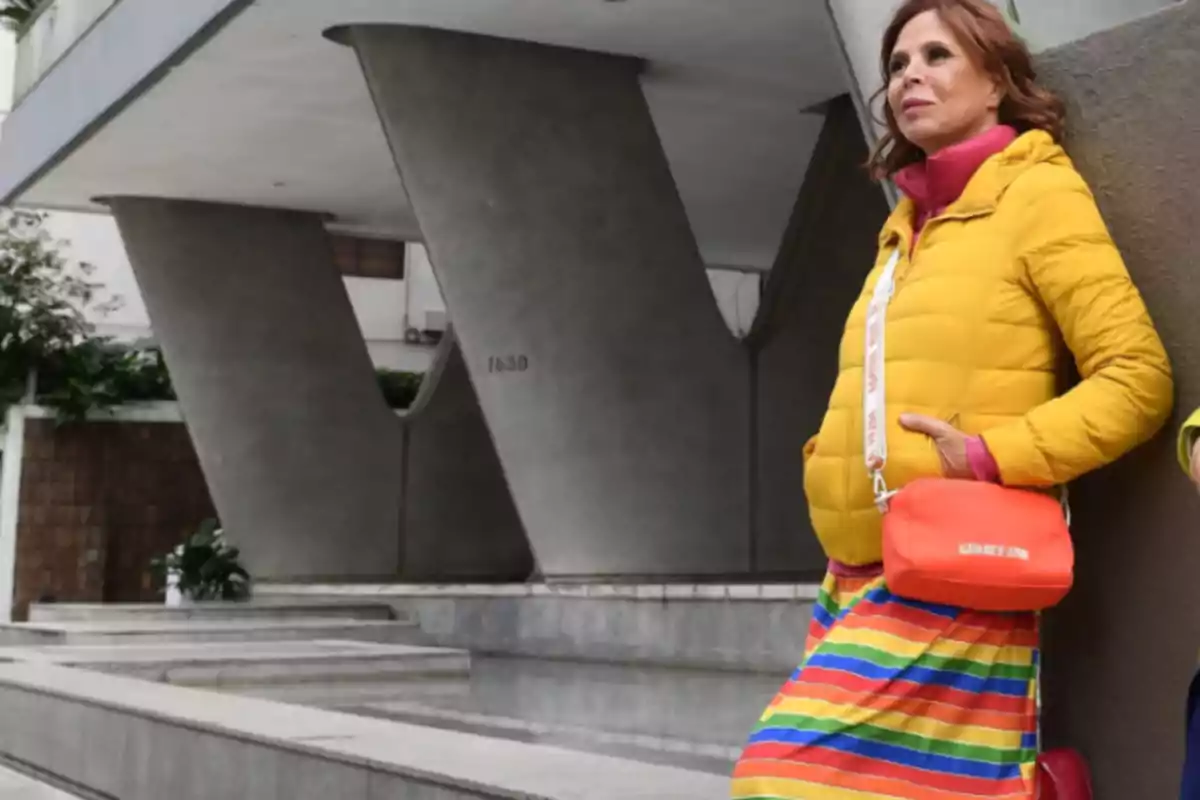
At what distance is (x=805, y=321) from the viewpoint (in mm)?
12914

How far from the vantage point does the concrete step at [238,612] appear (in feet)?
41.9

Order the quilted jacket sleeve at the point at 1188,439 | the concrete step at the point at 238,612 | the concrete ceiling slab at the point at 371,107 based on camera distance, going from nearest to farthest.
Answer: the quilted jacket sleeve at the point at 1188,439, the concrete ceiling slab at the point at 371,107, the concrete step at the point at 238,612

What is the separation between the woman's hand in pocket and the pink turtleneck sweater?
232 millimetres

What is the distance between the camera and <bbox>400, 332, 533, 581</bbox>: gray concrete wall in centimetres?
1585

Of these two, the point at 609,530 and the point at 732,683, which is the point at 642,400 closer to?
the point at 609,530

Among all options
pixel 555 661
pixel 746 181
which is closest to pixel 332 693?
pixel 555 661

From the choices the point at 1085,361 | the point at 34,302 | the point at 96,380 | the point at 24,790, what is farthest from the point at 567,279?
the point at 34,302

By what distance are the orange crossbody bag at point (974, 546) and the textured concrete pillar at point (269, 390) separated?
13.6 m

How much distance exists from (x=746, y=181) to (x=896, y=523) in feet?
45.1

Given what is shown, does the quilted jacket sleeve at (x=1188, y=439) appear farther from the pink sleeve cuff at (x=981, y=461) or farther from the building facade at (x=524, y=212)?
the building facade at (x=524, y=212)

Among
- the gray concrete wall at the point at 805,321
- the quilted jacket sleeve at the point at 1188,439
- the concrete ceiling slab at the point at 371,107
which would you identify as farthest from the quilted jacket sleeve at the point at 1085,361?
the gray concrete wall at the point at 805,321

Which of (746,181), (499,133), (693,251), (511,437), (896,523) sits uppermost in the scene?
(746,181)

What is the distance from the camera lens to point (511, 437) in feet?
35.3

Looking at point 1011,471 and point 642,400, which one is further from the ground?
point 642,400
